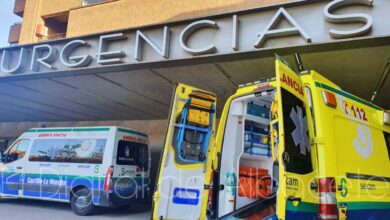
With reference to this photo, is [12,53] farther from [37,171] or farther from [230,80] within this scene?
[230,80]

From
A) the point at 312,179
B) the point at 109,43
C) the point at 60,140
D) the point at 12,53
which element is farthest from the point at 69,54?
the point at 312,179

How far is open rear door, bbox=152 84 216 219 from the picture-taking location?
4688 millimetres

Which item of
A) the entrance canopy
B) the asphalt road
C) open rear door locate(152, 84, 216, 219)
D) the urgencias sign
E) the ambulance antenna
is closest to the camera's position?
open rear door locate(152, 84, 216, 219)

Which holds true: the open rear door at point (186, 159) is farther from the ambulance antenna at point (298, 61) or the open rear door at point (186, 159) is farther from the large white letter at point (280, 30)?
the ambulance antenna at point (298, 61)

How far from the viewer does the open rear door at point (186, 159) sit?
15.4 feet

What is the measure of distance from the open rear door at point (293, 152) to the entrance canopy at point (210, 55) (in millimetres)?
2247

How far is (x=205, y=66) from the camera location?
21.8 ft

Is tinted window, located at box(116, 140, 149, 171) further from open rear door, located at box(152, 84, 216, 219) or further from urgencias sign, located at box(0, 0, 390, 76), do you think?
open rear door, located at box(152, 84, 216, 219)

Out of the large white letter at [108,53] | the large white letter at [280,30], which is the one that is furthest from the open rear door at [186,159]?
the large white letter at [108,53]

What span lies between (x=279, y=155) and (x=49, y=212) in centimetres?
776

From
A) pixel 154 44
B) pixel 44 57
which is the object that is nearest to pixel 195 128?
pixel 154 44

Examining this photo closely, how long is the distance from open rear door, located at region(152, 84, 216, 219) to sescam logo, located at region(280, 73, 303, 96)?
1.79 meters

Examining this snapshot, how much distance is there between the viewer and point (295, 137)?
3340 mm

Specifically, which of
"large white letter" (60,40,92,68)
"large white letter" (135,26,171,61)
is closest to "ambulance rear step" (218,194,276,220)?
"large white letter" (135,26,171,61)
